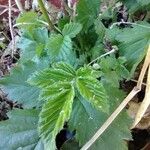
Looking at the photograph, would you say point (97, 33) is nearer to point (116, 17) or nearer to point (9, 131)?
point (116, 17)

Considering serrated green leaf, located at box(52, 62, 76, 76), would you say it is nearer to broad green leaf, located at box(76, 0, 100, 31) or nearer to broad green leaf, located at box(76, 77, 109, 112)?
broad green leaf, located at box(76, 77, 109, 112)

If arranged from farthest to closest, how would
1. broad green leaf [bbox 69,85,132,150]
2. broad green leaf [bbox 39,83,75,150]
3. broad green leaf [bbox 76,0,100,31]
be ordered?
broad green leaf [bbox 76,0,100,31] → broad green leaf [bbox 69,85,132,150] → broad green leaf [bbox 39,83,75,150]

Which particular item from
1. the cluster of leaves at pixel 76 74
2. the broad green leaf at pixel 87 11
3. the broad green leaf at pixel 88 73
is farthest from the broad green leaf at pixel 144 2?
the broad green leaf at pixel 88 73

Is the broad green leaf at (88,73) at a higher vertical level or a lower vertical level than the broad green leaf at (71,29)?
lower

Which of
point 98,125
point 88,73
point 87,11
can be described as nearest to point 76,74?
point 88,73

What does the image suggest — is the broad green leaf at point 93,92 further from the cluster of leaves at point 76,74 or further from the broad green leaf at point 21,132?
the broad green leaf at point 21,132

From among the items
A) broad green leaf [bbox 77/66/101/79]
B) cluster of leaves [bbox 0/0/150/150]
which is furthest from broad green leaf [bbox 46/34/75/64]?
broad green leaf [bbox 77/66/101/79]
